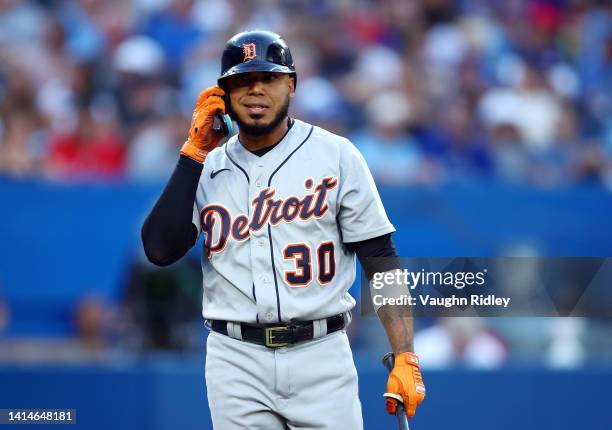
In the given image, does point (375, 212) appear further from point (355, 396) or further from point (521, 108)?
point (521, 108)

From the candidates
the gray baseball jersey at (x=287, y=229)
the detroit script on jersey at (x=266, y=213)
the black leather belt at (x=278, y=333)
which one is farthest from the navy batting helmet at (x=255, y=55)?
the black leather belt at (x=278, y=333)

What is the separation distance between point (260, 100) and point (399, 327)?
32.6 inches

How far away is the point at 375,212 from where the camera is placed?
3.25 meters

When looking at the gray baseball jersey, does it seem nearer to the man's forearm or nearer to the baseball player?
the baseball player

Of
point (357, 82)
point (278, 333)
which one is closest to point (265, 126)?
point (278, 333)

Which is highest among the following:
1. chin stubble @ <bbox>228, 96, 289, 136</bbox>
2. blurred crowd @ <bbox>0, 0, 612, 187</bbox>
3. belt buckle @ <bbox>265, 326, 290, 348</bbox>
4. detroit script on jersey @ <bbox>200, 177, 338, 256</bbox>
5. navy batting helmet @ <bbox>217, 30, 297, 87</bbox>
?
blurred crowd @ <bbox>0, 0, 612, 187</bbox>

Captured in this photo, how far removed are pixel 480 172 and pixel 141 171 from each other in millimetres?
2270

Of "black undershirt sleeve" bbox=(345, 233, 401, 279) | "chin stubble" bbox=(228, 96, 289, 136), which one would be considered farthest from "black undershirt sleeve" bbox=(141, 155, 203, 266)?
"black undershirt sleeve" bbox=(345, 233, 401, 279)

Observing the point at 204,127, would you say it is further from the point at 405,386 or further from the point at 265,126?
the point at 405,386

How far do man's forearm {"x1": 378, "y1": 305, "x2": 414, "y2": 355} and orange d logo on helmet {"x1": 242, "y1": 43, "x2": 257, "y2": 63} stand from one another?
2.90 ft

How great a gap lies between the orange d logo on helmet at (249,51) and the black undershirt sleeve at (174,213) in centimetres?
36

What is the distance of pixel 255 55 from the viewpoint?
3238 millimetres

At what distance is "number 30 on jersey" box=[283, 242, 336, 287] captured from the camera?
321 cm

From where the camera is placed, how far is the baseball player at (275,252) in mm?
3178
